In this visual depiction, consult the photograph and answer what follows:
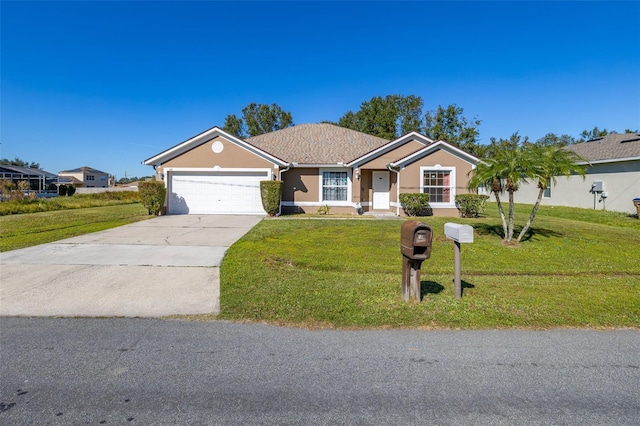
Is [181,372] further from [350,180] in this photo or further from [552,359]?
[350,180]

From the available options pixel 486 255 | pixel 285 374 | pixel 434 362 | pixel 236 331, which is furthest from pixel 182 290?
pixel 486 255

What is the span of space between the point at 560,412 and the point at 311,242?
7.56 metres

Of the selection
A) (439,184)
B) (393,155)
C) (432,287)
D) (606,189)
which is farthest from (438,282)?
(606,189)

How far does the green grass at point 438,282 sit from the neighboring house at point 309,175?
6.48 metres

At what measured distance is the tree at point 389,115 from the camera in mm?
40312

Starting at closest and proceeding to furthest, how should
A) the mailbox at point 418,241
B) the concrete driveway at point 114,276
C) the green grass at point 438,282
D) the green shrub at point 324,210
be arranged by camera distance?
the green grass at point 438,282
the mailbox at point 418,241
the concrete driveway at point 114,276
the green shrub at point 324,210

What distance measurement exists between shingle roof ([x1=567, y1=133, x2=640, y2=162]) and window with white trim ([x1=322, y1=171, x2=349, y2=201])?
1524cm

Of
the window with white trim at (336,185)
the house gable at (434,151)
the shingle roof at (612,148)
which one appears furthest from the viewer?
the shingle roof at (612,148)

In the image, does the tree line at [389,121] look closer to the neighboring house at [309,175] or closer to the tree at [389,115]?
the tree at [389,115]

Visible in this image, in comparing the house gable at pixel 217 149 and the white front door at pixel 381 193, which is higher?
the house gable at pixel 217 149

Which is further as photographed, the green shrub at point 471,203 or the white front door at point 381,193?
the white front door at point 381,193

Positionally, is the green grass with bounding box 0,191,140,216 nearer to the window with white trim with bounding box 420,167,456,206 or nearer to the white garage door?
the white garage door

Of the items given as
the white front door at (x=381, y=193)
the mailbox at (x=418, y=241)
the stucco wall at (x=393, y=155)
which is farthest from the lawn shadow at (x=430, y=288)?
the white front door at (x=381, y=193)

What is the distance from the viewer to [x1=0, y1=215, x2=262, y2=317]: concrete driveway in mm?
4668
